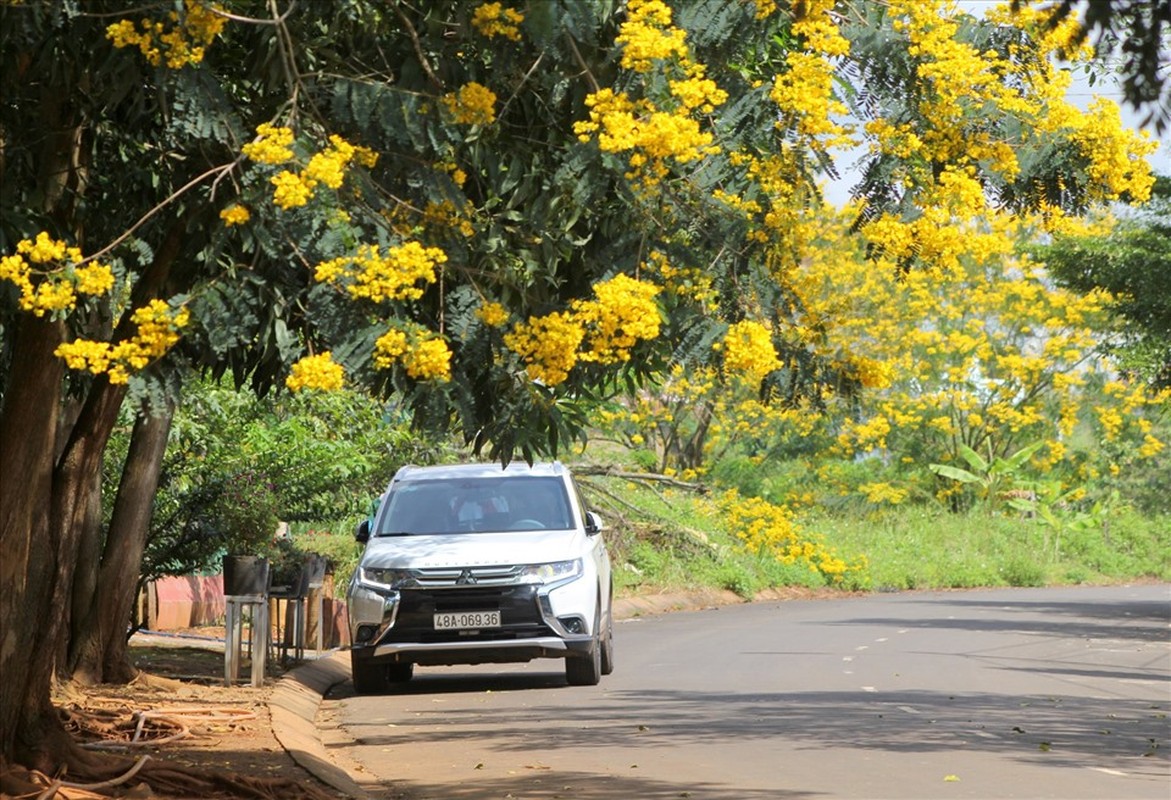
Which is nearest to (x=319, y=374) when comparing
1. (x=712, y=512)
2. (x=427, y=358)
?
(x=427, y=358)

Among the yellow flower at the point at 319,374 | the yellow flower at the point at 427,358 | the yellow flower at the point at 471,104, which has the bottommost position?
the yellow flower at the point at 319,374

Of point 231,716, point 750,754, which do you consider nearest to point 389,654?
point 231,716

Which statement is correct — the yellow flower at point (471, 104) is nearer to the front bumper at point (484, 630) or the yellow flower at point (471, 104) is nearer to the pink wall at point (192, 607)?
the front bumper at point (484, 630)

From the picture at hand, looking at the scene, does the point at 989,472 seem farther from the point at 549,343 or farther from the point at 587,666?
the point at 549,343

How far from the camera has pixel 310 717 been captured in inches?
572

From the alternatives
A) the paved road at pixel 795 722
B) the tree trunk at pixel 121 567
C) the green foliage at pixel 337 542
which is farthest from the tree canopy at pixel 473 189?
the green foliage at pixel 337 542

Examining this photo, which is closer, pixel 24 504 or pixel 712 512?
pixel 24 504

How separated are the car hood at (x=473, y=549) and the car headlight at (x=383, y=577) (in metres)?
0.04

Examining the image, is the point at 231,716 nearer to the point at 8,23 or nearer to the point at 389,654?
the point at 389,654

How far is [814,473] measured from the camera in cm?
4944

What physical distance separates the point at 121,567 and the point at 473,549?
2890 mm

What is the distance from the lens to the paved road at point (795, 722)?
34.2 ft

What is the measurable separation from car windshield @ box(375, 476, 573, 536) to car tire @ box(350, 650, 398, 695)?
1.23m

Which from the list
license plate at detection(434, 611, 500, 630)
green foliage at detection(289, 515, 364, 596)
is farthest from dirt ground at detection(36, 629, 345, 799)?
green foliage at detection(289, 515, 364, 596)
